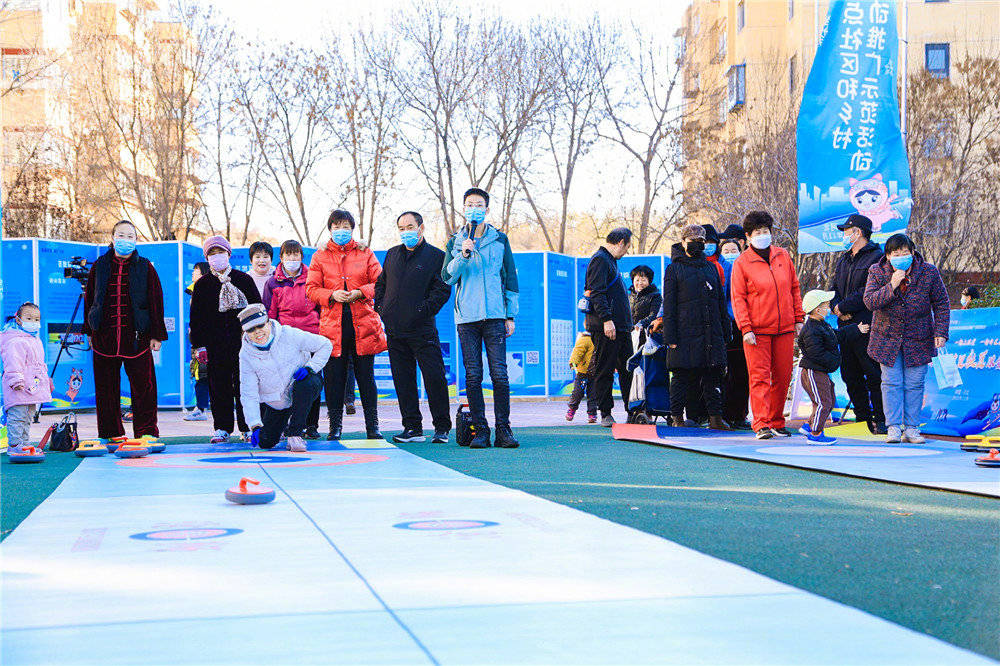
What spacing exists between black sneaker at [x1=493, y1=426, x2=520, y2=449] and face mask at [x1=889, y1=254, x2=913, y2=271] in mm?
3498

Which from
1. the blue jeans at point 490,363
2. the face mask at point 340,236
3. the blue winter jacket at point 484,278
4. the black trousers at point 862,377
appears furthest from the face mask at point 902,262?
the face mask at point 340,236

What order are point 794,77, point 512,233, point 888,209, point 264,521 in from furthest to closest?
point 512,233
point 794,77
point 888,209
point 264,521

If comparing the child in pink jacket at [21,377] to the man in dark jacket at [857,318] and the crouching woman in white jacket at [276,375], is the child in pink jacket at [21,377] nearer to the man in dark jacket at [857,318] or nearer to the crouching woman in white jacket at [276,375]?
the crouching woman in white jacket at [276,375]

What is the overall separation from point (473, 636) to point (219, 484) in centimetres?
396

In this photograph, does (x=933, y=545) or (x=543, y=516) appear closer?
(x=933, y=545)

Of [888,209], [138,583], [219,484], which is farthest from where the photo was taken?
[888,209]

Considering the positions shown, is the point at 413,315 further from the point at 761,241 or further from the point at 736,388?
the point at 736,388

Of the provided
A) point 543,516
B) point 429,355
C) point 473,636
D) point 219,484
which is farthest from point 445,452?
point 473,636

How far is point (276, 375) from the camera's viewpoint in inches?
345

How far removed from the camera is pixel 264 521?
4.93m

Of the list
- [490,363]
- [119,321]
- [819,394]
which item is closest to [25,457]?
[119,321]

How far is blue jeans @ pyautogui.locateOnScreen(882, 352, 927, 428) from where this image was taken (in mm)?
9289

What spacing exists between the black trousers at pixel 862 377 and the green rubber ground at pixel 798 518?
2757mm

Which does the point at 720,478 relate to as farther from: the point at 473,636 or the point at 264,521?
the point at 473,636
